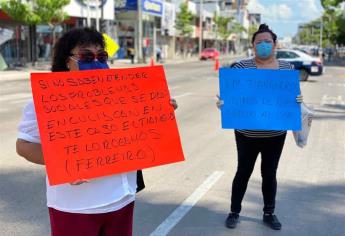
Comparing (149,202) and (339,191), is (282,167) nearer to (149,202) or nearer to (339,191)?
(339,191)

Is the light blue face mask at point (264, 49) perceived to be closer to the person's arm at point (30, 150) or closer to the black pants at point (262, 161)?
the black pants at point (262, 161)

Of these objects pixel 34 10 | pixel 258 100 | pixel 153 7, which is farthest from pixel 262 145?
pixel 153 7

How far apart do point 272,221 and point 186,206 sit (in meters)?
0.96

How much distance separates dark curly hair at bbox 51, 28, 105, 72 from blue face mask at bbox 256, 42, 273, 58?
195cm

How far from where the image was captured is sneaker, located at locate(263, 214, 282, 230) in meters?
4.45

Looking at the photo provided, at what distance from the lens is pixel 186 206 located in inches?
199

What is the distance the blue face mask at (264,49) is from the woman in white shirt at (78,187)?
75.8 inches

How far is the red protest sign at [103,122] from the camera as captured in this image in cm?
237

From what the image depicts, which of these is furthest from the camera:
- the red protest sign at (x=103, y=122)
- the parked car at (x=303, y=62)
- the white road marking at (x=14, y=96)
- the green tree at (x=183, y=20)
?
the green tree at (x=183, y=20)

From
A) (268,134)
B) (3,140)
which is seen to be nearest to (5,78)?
(3,140)

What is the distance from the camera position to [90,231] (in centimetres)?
244

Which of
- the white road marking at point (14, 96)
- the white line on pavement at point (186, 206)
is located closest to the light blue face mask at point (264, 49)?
the white line on pavement at point (186, 206)

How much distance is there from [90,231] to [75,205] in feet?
0.53

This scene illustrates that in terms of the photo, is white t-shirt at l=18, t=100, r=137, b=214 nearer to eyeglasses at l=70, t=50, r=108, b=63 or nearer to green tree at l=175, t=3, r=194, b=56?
eyeglasses at l=70, t=50, r=108, b=63
